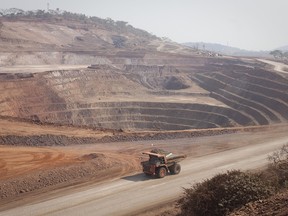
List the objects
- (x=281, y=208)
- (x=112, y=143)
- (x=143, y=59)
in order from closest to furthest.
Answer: (x=281, y=208), (x=112, y=143), (x=143, y=59)

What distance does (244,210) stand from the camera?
1198 centimetres

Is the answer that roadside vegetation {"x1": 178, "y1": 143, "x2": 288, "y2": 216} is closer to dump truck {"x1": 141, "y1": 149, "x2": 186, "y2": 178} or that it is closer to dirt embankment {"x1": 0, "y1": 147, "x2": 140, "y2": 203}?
dump truck {"x1": 141, "y1": 149, "x2": 186, "y2": 178}

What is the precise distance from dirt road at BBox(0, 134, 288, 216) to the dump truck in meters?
0.39

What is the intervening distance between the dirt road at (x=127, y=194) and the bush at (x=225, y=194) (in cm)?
457

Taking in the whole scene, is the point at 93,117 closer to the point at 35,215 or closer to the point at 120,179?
the point at 120,179

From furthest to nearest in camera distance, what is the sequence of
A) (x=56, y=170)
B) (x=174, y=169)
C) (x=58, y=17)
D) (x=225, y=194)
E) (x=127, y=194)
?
(x=58, y=17) < (x=174, y=169) < (x=56, y=170) < (x=127, y=194) < (x=225, y=194)

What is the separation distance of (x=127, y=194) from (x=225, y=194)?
7.34 m

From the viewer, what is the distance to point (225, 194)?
42.0ft

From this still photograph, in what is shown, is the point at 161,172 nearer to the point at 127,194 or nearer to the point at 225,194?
the point at 127,194

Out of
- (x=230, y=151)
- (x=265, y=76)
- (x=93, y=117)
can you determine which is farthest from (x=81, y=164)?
(x=265, y=76)

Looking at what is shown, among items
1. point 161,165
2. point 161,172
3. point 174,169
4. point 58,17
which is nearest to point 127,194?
point 161,172

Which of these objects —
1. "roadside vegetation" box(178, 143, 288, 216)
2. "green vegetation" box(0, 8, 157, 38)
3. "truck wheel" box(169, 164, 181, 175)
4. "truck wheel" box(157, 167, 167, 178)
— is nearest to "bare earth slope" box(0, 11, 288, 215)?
"truck wheel" box(169, 164, 181, 175)

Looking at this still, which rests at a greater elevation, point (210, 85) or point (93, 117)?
point (210, 85)

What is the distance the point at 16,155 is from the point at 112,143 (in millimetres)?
8578
